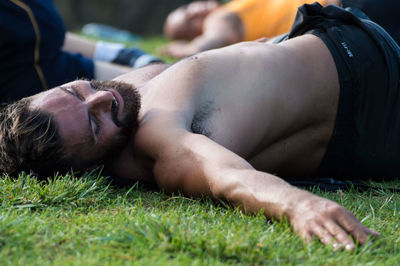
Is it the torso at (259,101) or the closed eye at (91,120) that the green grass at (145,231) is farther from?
the torso at (259,101)

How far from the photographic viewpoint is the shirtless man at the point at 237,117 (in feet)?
7.98

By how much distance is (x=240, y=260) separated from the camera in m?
1.72

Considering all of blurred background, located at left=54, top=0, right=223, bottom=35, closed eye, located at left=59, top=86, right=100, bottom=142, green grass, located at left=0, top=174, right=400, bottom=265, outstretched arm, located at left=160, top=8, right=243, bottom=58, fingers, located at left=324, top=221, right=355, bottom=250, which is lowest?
blurred background, located at left=54, top=0, right=223, bottom=35

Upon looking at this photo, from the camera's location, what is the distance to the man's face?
2.52m

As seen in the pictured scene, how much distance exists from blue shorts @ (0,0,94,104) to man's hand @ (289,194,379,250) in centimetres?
256

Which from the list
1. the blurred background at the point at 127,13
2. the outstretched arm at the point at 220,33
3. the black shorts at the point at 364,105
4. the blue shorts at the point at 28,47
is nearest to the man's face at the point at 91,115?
the black shorts at the point at 364,105

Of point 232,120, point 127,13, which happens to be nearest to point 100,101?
point 232,120

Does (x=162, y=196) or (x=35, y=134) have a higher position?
(x=35, y=134)

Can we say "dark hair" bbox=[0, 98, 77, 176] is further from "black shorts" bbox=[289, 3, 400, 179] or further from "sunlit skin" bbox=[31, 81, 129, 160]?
"black shorts" bbox=[289, 3, 400, 179]

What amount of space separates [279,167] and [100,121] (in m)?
0.92

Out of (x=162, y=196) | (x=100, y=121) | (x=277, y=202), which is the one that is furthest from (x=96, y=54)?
(x=277, y=202)

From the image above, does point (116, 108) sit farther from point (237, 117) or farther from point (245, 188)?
point (245, 188)

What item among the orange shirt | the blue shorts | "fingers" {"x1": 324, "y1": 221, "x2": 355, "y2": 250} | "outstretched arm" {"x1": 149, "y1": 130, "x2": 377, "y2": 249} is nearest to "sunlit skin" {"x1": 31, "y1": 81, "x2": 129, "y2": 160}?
"outstretched arm" {"x1": 149, "y1": 130, "x2": 377, "y2": 249}

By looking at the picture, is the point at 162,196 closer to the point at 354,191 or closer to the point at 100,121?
the point at 100,121
